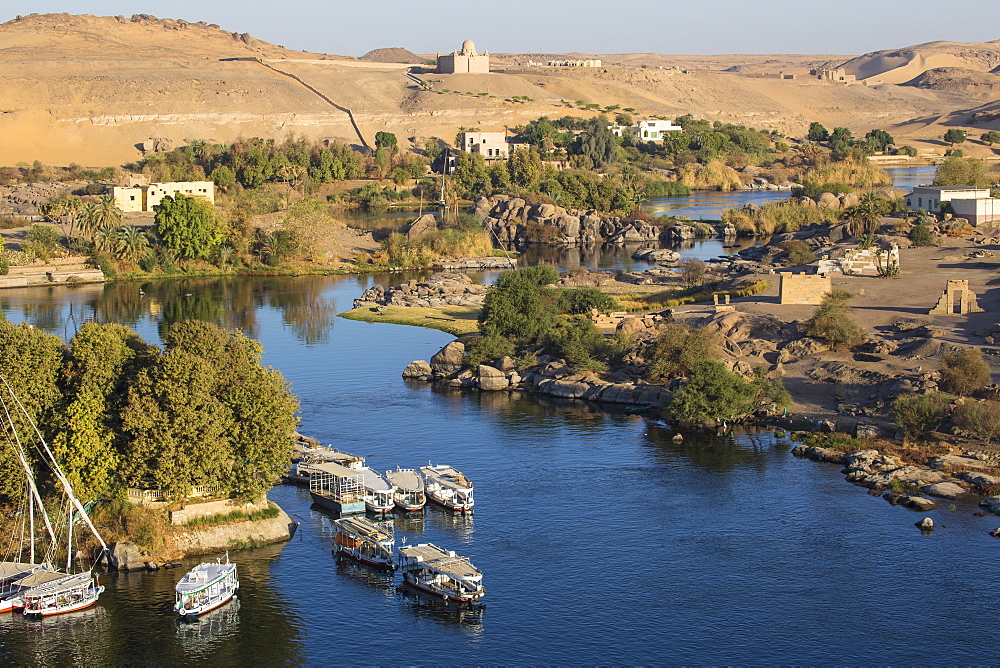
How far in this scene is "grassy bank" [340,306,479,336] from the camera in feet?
169

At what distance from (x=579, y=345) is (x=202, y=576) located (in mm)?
20440

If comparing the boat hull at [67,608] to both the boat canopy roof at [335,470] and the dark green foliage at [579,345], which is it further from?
the dark green foliage at [579,345]

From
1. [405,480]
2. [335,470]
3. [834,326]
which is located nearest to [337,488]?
[335,470]

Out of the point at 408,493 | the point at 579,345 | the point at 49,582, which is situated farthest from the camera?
the point at 579,345

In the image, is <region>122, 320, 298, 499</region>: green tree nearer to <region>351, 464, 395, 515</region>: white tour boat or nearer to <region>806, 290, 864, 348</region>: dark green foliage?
<region>351, 464, 395, 515</region>: white tour boat

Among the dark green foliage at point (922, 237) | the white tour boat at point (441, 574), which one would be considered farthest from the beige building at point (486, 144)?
the white tour boat at point (441, 574)

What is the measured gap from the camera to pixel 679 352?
127 feet

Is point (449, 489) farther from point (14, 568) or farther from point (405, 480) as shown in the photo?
point (14, 568)

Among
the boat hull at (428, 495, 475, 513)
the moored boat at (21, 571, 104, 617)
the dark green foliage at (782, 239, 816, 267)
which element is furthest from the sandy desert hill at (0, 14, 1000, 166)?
the moored boat at (21, 571, 104, 617)

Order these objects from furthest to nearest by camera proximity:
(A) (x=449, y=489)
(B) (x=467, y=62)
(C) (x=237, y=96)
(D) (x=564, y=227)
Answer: (B) (x=467, y=62) → (C) (x=237, y=96) → (D) (x=564, y=227) → (A) (x=449, y=489)

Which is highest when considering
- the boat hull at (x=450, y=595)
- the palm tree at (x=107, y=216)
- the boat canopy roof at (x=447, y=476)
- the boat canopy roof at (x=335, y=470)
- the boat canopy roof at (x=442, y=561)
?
the palm tree at (x=107, y=216)

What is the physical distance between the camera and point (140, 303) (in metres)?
57.6

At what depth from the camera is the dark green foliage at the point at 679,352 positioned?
38.4 meters

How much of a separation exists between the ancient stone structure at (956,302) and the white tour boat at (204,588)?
29.1 meters
